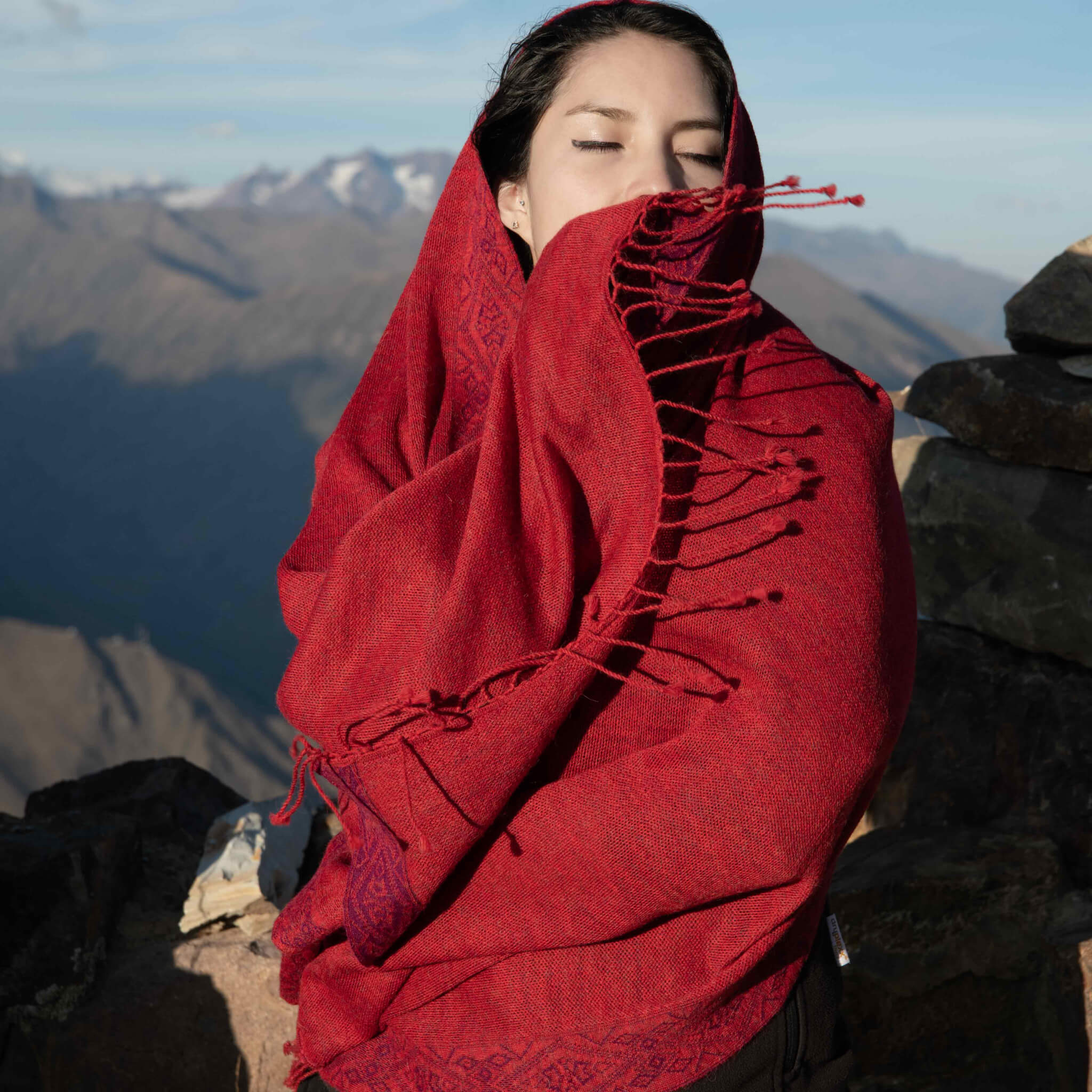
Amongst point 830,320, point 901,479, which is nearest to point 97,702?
point 901,479

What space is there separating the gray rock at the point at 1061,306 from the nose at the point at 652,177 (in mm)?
1338

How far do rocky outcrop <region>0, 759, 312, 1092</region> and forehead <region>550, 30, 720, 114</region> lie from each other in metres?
1.71

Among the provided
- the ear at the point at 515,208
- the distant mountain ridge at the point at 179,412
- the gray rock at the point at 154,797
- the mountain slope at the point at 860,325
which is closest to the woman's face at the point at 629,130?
the ear at the point at 515,208

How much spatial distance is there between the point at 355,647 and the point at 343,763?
12 centimetres

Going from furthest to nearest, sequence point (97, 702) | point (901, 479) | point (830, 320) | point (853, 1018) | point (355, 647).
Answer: point (830, 320)
point (97, 702)
point (901, 479)
point (853, 1018)
point (355, 647)

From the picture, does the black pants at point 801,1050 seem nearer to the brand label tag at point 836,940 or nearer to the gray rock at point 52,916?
the brand label tag at point 836,940

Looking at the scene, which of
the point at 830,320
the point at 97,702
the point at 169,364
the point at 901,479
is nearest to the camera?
the point at 901,479

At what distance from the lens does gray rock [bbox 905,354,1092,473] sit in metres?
2.06

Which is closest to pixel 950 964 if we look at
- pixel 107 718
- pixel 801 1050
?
pixel 801 1050

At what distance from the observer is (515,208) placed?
1.26m

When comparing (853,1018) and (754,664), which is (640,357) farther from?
(853,1018)

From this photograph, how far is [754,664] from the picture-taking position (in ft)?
2.95

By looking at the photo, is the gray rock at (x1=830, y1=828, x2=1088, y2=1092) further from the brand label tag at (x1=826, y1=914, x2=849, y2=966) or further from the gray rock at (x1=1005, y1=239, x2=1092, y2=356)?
the gray rock at (x1=1005, y1=239, x2=1092, y2=356)

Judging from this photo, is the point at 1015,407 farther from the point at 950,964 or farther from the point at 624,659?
the point at 624,659
